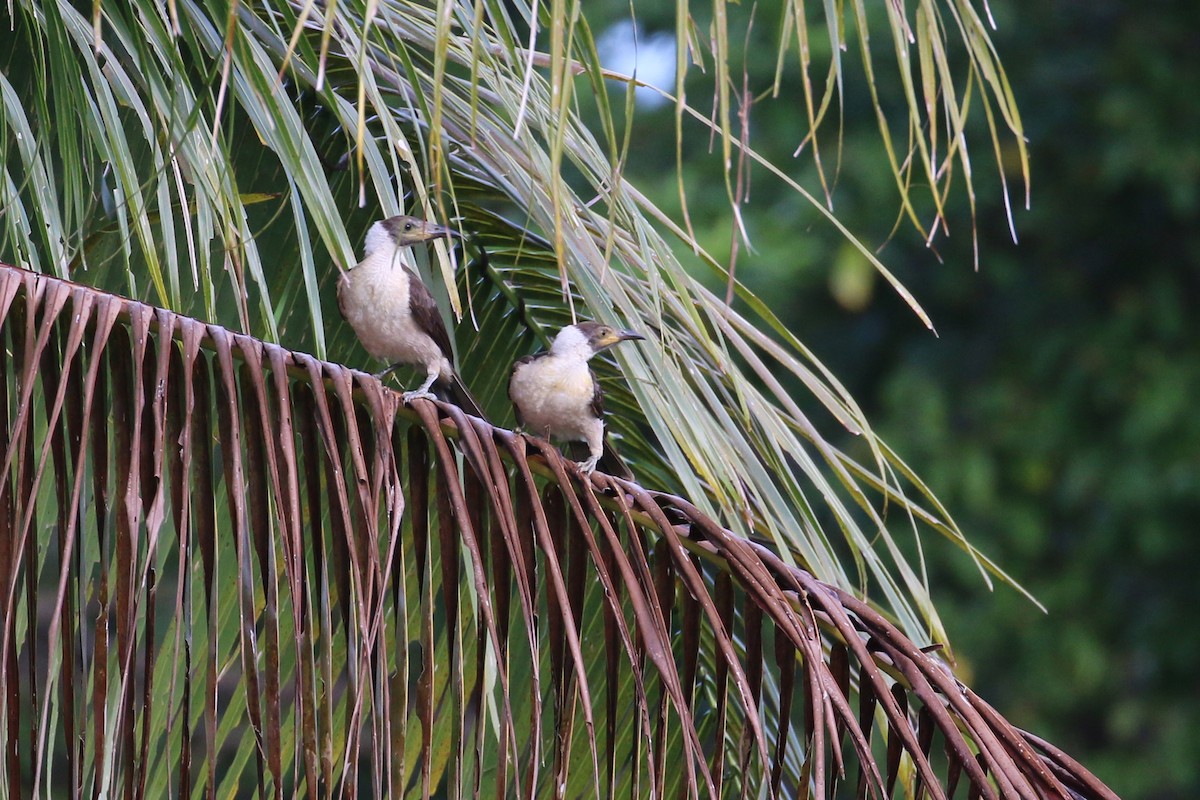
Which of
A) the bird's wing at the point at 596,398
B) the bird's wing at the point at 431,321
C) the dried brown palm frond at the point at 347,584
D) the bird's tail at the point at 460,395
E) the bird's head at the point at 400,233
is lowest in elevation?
the dried brown palm frond at the point at 347,584

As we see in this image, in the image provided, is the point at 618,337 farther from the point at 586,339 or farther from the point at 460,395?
Answer: the point at 460,395

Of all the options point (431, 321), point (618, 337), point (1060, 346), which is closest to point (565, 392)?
point (431, 321)

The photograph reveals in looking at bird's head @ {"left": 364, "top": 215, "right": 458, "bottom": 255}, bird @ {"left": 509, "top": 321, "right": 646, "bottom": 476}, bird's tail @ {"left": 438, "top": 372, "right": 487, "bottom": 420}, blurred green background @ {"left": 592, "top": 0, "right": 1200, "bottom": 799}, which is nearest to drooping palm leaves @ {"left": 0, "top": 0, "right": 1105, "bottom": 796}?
bird's head @ {"left": 364, "top": 215, "right": 458, "bottom": 255}

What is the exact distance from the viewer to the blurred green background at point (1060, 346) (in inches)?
401

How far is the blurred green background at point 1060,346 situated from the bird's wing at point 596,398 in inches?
232

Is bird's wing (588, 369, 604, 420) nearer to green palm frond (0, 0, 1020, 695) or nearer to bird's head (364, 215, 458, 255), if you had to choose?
green palm frond (0, 0, 1020, 695)

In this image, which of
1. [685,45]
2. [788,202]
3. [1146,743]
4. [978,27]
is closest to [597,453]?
[978,27]

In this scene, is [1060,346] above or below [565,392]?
above

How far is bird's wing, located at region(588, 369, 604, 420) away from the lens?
350 centimetres

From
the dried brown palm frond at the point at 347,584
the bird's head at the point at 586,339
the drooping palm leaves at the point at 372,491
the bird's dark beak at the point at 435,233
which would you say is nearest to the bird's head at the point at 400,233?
the bird's dark beak at the point at 435,233

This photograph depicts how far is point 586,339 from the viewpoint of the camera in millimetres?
3355

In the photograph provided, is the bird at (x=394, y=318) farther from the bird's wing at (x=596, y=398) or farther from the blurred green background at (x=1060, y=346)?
the blurred green background at (x=1060, y=346)

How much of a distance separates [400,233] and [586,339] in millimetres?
517

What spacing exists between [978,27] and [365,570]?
1.22m
